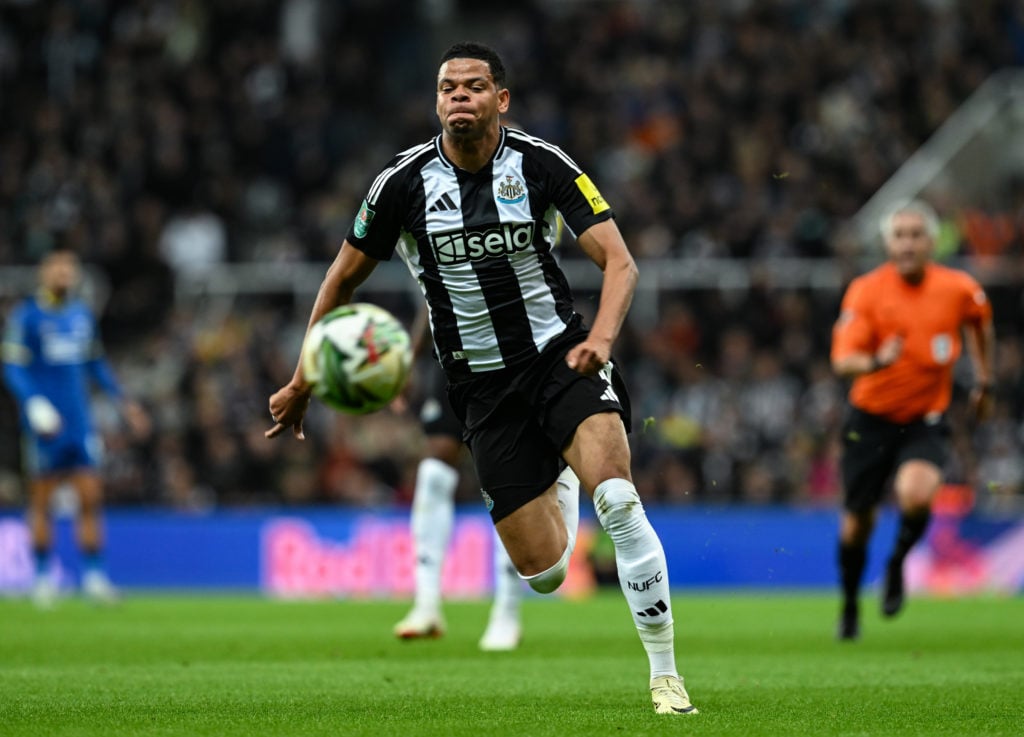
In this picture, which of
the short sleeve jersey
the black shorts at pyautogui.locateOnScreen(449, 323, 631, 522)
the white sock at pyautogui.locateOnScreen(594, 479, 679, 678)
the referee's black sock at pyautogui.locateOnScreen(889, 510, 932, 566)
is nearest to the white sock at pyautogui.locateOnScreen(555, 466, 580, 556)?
the black shorts at pyautogui.locateOnScreen(449, 323, 631, 522)

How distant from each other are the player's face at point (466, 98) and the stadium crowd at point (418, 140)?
439 inches

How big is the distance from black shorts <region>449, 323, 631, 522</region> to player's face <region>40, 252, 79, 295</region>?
834 centimetres

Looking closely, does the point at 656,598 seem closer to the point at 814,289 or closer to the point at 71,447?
the point at 71,447

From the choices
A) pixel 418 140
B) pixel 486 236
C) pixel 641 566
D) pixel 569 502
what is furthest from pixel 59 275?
pixel 418 140

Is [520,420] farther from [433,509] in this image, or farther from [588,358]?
[433,509]

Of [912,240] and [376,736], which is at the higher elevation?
[912,240]

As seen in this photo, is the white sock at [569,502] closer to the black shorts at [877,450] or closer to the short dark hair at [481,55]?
the short dark hair at [481,55]

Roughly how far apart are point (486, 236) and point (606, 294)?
0.69 m

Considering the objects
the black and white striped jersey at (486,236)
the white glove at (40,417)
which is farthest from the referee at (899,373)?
the white glove at (40,417)

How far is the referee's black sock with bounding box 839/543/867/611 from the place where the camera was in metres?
10.7

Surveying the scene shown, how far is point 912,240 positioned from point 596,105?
1345 cm

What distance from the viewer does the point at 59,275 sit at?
14852mm

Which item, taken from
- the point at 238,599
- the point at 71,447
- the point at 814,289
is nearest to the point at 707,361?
the point at 814,289

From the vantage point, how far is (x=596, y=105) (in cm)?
2381
